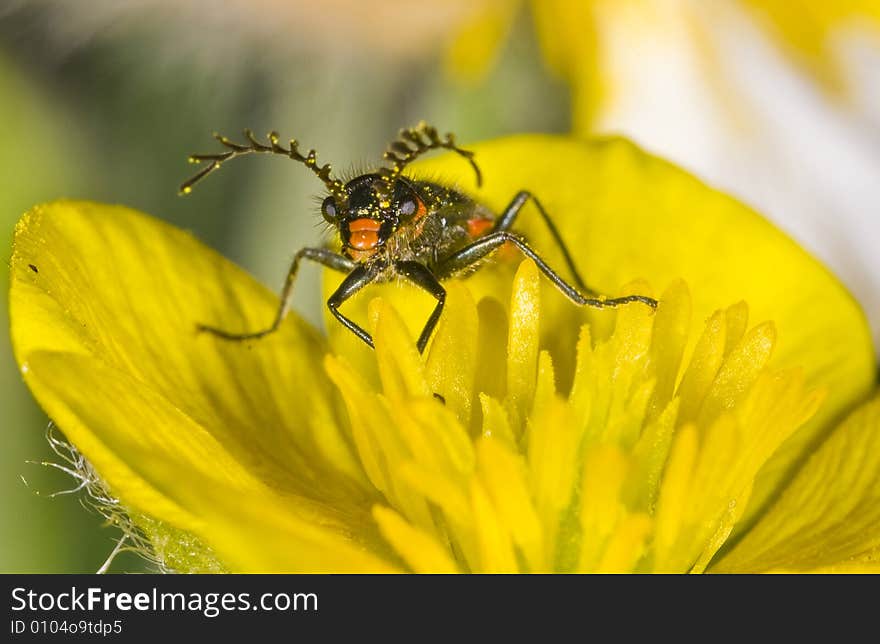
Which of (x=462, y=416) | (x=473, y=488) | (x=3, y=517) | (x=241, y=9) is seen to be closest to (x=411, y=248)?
(x=462, y=416)

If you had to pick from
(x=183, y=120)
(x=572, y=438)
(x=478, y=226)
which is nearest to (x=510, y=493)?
(x=572, y=438)

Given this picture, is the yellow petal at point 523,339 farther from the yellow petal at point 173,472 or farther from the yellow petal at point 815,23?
the yellow petal at point 815,23

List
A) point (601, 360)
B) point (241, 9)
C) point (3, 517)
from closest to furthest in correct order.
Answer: point (601, 360) < point (3, 517) < point (241, 9)

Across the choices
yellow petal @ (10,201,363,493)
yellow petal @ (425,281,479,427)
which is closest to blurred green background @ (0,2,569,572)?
yellow petal @ (10,201,363,493)

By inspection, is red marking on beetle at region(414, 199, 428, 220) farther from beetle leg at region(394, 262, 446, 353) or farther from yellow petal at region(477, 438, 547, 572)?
yellow petal at region(477, 438, 547, 572)
